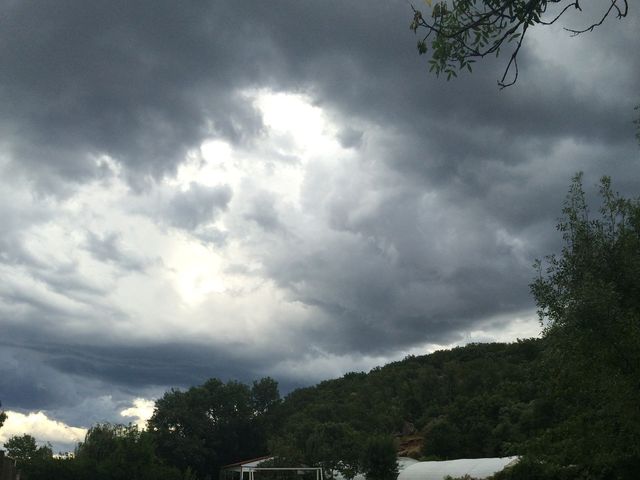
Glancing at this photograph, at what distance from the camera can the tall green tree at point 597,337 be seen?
64.7 ft

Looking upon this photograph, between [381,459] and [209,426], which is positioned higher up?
[209,426]

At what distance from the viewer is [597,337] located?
Result: 19984 millimetres

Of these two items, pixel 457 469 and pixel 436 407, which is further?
pixel 436 407

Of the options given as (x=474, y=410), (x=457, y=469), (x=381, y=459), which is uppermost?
(x=474, y=410)

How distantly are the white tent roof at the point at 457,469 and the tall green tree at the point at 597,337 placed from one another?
78.7 feet

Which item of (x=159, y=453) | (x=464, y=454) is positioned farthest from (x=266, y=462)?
(x=159, y=453)

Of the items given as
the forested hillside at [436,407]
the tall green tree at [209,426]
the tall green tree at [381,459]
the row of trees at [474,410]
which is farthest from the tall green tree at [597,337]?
the tall green tree at [209,426]

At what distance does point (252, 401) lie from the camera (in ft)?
352

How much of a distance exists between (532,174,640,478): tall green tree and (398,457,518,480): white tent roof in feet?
78.7

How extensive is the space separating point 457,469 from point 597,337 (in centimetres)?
3487

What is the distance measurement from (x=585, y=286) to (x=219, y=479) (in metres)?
84.2

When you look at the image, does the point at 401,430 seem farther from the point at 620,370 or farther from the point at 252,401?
the point at 620,370

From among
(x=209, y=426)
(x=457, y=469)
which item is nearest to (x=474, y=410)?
(x=457, y=469)

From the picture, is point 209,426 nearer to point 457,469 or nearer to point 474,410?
point 474,410
